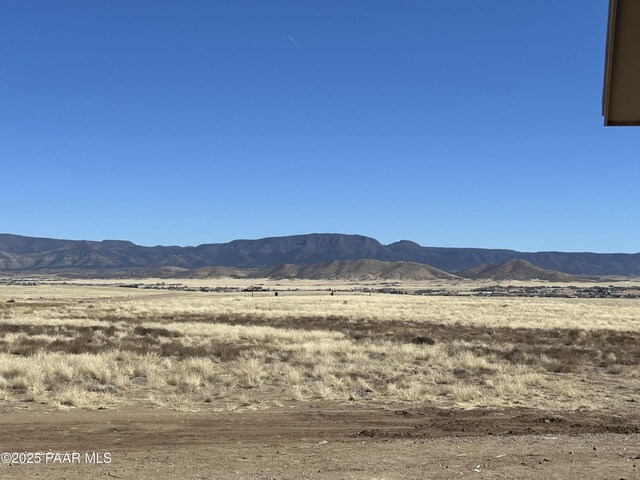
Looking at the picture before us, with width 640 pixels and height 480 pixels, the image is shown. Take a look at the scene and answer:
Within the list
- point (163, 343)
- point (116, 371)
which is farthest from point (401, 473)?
point (163, 343)

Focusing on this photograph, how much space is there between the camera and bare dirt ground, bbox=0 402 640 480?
25.6 feet

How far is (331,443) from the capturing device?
31.1ft

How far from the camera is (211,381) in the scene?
51.7 feet

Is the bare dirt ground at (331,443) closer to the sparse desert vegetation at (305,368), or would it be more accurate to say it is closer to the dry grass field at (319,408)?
the dry grass field at (319,408)

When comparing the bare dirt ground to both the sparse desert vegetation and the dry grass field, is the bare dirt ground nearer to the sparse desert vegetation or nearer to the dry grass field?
the dry grass field

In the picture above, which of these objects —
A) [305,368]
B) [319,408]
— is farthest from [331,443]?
[305,368]

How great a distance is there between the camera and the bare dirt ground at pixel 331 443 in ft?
25.6

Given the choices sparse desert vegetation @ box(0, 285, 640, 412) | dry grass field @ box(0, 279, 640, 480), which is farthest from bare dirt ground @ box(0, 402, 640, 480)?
sparse desert vegetation @ box(0, 285, 640, 412)

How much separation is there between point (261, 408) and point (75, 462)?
4788 millimetres

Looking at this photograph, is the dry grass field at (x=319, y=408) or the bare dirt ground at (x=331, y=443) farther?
the dry grass field at (x=319, y=408)

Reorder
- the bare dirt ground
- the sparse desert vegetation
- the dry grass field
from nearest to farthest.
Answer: the bare dirt ground → the dry grass field → the sparse desert vegetation

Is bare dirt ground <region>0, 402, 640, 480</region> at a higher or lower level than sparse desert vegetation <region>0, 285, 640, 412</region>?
higher

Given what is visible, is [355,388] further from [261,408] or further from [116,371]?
[116,371]

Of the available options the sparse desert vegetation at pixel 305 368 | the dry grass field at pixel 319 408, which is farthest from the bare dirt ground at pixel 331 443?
the sparse desert vegetation at pixel 305 368
